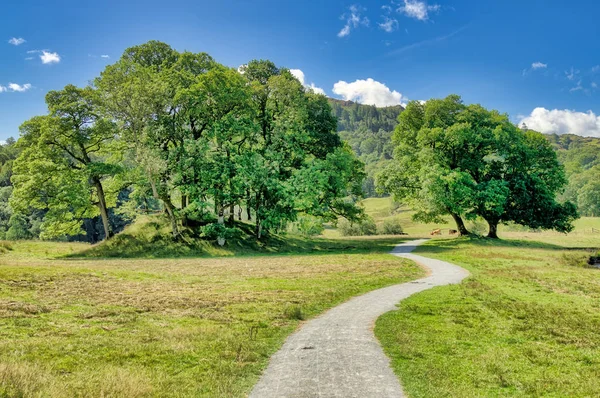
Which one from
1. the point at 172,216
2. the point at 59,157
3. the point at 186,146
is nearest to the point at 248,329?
the point at 186,146

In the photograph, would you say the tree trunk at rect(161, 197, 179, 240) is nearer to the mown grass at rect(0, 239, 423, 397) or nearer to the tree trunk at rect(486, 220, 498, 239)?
the mown grass at rect(0, 239, 423, 397)

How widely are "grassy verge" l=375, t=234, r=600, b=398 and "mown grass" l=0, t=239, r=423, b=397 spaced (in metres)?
4.55

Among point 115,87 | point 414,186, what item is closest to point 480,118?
point 414,186

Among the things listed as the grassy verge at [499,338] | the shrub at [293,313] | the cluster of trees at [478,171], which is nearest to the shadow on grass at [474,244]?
the cluster of trees at [478,171]

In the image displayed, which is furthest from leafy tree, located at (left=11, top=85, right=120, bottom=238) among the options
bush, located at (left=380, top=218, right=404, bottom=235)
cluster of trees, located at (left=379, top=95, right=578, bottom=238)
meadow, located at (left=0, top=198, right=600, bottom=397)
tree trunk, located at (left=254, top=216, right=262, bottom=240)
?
bush, located at (left=380, top=218, right=404, bottom=235)

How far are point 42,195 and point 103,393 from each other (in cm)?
4254

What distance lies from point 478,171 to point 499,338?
4956cm

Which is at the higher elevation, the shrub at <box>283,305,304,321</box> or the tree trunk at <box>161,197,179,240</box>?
the tree trunk at <box>161,197,179,240</box>

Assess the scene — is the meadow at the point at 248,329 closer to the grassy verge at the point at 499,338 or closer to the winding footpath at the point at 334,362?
the grassy verge at the point at 499,338

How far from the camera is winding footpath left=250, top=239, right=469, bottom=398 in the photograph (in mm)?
9297

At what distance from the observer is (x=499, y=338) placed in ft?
44.7

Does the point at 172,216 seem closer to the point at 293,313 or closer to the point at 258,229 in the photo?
the point at 258,229

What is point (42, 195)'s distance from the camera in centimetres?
4197

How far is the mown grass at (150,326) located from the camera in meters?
9.13
